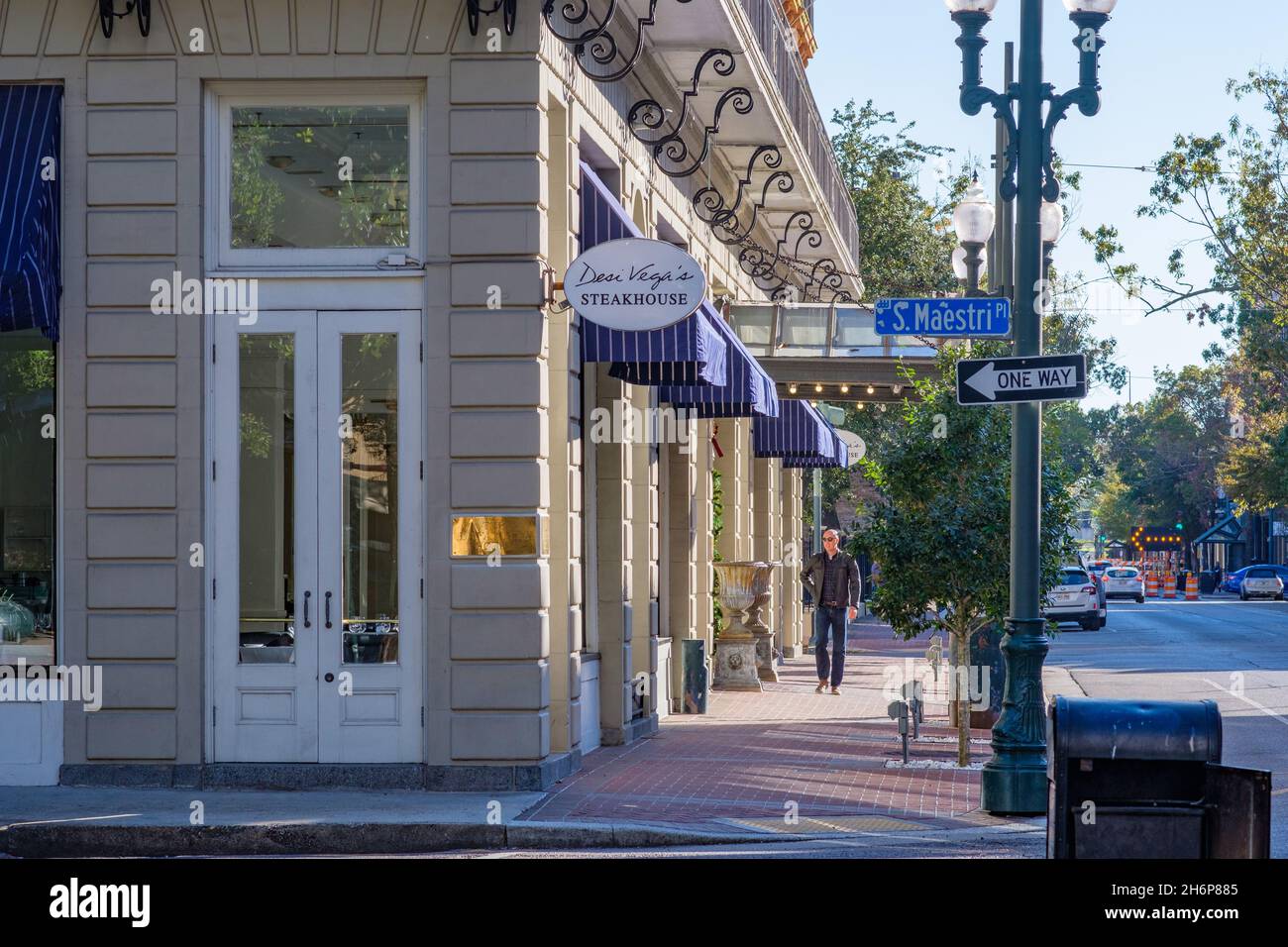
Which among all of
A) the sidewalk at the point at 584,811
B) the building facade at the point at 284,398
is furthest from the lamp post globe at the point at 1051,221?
the building facade at the point at 284,398

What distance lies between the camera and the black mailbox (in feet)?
22.1

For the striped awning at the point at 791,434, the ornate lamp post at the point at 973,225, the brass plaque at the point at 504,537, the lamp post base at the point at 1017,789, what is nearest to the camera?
the lamp post base at the point at 1017,789

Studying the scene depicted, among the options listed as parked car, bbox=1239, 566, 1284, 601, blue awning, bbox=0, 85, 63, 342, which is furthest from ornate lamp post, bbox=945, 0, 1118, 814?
parked car, bbox=1239, 566, 1284, 601

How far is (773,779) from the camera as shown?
1269 cm

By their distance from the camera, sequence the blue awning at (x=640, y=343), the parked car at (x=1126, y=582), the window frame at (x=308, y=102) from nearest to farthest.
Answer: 1. the window frame at (x=308, y=102)
2. the blue awning at (x=640, y=343)
3. the parked car at (x=1126, y=582)

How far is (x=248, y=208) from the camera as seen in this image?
39.7ft

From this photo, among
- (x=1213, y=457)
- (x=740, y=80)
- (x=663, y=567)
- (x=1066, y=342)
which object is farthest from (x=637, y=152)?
(x=1213, y=457)

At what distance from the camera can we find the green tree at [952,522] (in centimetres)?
1427

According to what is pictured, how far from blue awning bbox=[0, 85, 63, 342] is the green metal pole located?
20.8ft

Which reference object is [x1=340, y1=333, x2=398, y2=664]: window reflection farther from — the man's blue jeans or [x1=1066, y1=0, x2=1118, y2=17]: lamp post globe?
the man's blue jeans

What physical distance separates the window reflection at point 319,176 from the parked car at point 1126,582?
189 feet

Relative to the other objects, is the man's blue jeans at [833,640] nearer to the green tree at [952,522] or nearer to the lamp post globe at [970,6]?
the green tree at [952,522]

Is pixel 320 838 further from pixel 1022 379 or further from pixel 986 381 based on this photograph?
pixel 1022 379
